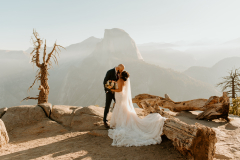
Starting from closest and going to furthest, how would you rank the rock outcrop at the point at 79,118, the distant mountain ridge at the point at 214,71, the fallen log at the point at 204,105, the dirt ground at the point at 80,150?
the dirt ground at the point at 80,150 < the rock outcrop at the point at 79,118 < the fallen log at the point at 204,105 < the distant mountain ridge at the point at 214,71

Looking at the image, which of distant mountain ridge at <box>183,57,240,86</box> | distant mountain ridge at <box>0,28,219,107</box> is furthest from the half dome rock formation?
distant mountain ridge at <box>183,57,240,86</box>

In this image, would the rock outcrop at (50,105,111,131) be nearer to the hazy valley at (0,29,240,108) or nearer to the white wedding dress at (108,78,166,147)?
the white wedding dress at (108,78,166,147)

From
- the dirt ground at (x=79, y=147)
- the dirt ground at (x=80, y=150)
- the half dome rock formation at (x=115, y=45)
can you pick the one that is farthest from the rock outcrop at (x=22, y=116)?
the half dome rock formation at (x=115, y=45)

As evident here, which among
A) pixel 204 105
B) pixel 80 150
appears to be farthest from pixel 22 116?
pixel 204 105

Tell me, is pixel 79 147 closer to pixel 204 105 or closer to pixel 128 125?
pixel 128 125

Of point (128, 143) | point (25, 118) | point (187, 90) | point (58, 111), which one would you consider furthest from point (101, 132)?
point (187, 90)

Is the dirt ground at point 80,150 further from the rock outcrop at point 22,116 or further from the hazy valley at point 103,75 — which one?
the hazy valley at point 103,75

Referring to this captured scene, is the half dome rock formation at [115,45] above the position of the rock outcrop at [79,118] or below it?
above

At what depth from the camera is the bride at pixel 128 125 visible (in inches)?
Answer: 192

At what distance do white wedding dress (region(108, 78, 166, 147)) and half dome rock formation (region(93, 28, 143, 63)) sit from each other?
11264 cm

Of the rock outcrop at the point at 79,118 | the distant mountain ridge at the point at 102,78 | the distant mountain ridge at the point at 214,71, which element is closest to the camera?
the rock outcrop at the point at 79,118

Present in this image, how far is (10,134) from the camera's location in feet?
19.8

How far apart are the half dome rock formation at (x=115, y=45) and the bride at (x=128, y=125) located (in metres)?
113

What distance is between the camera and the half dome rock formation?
4845 inches
